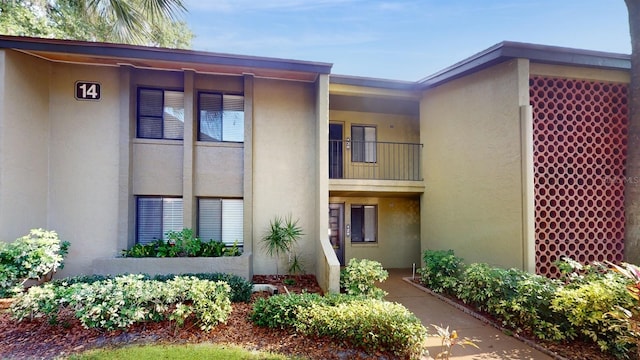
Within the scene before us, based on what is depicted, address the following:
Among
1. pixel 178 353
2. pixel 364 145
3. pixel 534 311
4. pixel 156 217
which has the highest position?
pixel 364 145

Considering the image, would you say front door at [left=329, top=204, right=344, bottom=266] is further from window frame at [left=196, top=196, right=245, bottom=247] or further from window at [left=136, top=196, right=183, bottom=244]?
window at [left=136, top=196, right=183, bottom=244]

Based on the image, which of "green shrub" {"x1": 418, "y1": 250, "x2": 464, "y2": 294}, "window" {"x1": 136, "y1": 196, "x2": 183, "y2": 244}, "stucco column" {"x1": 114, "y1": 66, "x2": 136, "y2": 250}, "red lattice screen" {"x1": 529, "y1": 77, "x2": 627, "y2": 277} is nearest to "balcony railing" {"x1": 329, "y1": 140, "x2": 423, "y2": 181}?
"green shrub" {"x1": 418, "y1": 250, "x2": 464, "y2": 294}

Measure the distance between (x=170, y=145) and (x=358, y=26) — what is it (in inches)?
355

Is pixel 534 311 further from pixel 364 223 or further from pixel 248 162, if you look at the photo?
pixel 248 162

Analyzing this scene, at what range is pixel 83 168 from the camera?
8.45 metres

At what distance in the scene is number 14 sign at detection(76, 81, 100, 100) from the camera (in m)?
8.52

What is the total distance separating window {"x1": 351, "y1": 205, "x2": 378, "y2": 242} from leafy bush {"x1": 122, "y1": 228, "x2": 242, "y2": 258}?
5150 millimetres

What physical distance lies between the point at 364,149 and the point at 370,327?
8044mm

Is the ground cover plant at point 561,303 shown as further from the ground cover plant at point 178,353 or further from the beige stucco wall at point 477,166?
the ground cover plant at point 178,353

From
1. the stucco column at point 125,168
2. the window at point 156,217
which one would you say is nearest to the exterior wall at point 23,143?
the stucco column at point 125,168

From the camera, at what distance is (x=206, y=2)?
386 inches

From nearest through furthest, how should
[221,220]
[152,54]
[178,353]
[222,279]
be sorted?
[178,353]
[222,279]
[152,54]
[221,220]

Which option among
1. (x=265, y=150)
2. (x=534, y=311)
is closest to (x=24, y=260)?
(x=265, y=150)

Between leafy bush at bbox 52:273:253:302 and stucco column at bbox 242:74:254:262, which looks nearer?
leafy bush at bbox 52:273:253:302
